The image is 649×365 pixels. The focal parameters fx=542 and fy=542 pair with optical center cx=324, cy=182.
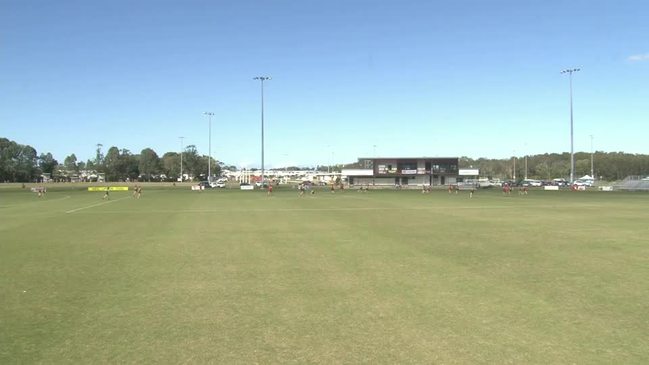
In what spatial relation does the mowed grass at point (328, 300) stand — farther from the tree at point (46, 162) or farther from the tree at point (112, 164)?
the tree at point (46, 162)

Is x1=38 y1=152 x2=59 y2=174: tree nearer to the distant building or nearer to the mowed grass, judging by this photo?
the distant building

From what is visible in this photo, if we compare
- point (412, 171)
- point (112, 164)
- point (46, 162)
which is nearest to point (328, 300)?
point (412, 171)

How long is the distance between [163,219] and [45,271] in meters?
16.5

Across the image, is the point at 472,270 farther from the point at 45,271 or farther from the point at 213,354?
the point at 45,271

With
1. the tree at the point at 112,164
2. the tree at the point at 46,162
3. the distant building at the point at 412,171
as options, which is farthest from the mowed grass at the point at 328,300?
the tree at the point at 46,162

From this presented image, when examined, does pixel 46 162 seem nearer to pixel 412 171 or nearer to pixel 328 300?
pixel 412 171

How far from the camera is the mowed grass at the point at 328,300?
22.2 feet

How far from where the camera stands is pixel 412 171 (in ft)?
436

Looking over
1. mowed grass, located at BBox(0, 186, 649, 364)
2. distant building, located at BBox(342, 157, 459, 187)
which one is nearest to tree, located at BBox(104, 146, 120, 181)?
distant building, located at BBox(342, 157, 459, 187)

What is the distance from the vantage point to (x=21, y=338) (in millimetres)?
7332

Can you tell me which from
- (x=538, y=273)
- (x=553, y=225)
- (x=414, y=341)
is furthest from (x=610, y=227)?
(x=414, y=341)

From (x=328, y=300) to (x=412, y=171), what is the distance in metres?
125

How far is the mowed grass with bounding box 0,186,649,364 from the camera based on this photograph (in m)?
6.76

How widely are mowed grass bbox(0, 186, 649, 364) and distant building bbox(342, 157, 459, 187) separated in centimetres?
11464
